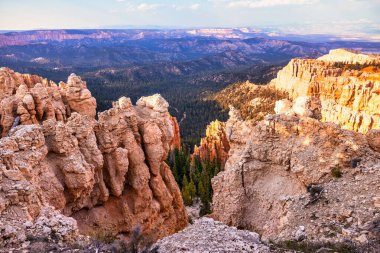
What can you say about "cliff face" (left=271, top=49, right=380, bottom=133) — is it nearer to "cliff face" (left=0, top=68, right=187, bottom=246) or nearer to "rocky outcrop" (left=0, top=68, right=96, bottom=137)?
"cliff face" (left=0, top=68, right=187, bottom=246)

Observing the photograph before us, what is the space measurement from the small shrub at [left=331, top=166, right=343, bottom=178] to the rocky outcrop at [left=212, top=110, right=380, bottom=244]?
4 centimetres

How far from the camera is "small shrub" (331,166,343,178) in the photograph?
13801 millimetres

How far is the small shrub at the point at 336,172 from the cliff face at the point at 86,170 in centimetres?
750

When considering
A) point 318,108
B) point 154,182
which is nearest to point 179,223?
point 154,182

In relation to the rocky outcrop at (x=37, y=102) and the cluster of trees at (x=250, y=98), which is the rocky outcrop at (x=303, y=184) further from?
the cluster of trees at (x=250, y=98)

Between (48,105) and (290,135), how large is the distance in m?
17.8

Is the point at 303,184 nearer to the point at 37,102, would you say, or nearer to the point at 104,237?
the point at 104,237

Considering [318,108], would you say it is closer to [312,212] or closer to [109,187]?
[312,212]

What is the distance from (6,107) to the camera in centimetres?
2383

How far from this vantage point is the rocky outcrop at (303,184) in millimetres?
11219

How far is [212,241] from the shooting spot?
10945 mm

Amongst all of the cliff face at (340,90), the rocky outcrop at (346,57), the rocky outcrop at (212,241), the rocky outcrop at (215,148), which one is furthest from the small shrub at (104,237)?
the rocky outcrop at (346,57)

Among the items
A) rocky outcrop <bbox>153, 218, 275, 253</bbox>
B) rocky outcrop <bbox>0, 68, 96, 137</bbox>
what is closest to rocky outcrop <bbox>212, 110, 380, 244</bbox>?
rocky outcrop <bbox>153, 218, 275, 253</bbox>

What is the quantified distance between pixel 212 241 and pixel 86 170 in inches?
301
